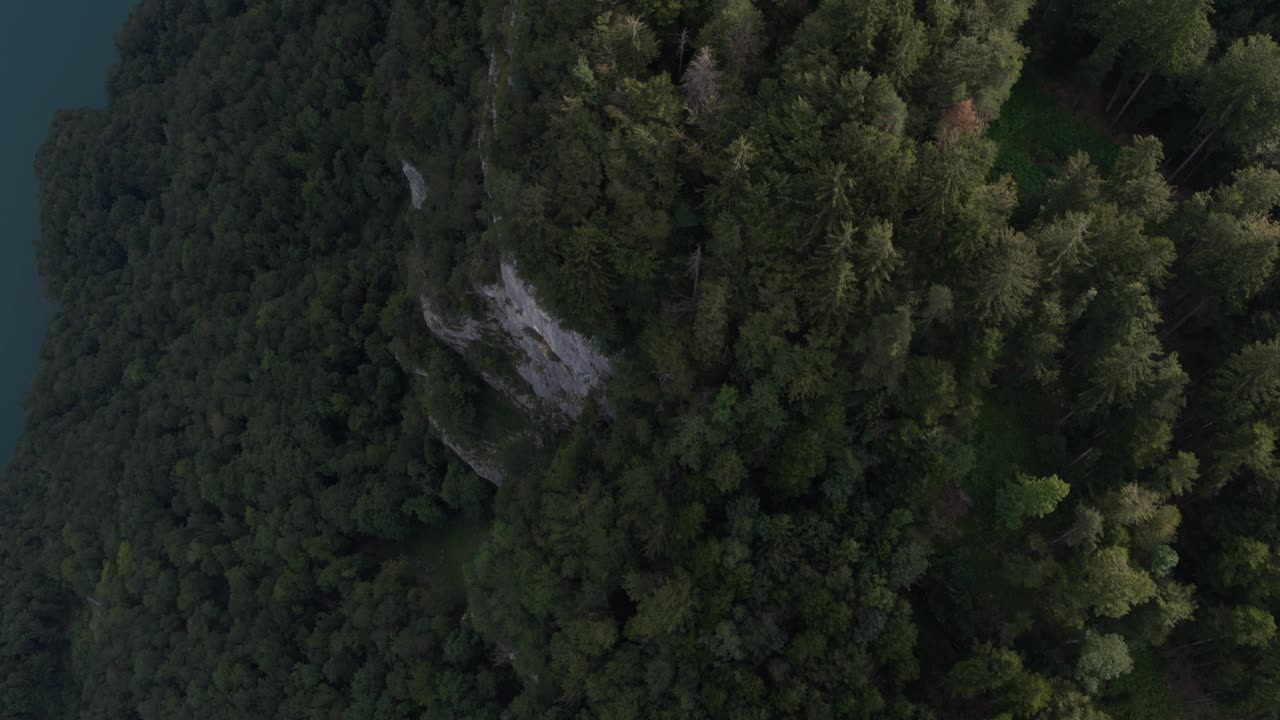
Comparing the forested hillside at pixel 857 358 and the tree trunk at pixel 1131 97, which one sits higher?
the tree trunk at pixel 1131 97

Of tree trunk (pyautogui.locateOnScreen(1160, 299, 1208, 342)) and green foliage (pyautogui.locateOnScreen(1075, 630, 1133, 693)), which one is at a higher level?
tree trunk (pyautogui.locateOnScreen(1160, 299, 1208, 342))

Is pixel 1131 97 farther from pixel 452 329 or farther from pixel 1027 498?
pixel 452 329

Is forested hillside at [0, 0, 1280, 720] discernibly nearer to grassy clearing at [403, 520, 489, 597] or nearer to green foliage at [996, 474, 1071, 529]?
green foliage at [996, 474, 1071, 529]

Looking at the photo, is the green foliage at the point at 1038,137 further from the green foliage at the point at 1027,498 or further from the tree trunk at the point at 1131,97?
the green foliage at the point at 1027,498

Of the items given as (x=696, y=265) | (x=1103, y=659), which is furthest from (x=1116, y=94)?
(x=1103, y=659)

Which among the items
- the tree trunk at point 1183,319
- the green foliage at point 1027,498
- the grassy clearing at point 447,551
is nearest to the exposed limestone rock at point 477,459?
the grassy clearing at point 447,551

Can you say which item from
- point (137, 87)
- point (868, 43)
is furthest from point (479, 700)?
point (137, 87)

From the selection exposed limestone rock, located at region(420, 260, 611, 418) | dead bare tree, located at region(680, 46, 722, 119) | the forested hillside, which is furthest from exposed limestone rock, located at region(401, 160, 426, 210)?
dead bare tree, located at region(680, 46, 722, 119)

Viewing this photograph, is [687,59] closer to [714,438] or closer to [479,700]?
[714,438]
